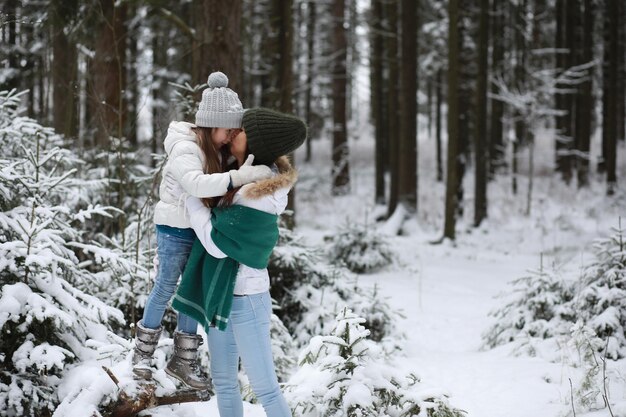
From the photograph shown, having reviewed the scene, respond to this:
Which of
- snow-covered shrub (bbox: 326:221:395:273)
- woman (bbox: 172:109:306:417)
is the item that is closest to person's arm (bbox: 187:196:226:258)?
woman (bbox: 172:109:306:417)

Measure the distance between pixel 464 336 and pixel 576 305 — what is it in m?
1.76

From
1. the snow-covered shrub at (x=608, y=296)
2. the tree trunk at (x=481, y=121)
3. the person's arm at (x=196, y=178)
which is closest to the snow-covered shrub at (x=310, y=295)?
the snow-covered shrub at (x=608, y=296)

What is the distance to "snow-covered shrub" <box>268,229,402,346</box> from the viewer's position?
661 cm

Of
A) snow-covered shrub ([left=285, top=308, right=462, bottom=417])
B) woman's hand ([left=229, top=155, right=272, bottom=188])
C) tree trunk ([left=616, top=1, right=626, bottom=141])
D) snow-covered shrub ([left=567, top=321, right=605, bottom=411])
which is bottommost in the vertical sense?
snow-covered shrub ([left=567, top=321, right=605, bottom=411])

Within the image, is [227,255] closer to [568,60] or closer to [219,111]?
[219,111]

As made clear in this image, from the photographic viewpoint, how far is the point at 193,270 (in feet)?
10.8

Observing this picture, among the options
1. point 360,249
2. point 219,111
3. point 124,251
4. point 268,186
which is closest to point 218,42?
point 124,251

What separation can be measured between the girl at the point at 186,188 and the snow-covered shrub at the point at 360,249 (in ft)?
25.9

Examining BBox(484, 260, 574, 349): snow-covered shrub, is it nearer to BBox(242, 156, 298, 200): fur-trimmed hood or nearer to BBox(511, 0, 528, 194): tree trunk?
BBox(242, 156, 298, 200): fur-trimmed hood

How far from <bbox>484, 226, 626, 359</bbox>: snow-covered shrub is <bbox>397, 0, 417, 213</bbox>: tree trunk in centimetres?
887

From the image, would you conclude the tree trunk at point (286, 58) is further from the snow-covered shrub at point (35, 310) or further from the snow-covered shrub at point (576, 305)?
the snow-covered shrub at point (35, 310)

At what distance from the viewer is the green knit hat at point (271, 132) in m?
3.07

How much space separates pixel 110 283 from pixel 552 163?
89.5ft

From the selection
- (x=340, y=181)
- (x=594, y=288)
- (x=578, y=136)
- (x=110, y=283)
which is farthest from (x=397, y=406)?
(x=578, y=136)
